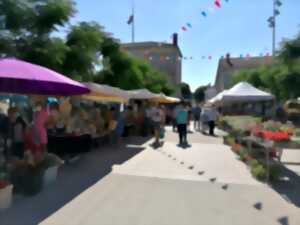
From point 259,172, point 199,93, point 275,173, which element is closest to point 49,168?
point 259,172

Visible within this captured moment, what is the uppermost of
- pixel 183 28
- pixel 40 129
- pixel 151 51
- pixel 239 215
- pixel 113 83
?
pixel 151 51

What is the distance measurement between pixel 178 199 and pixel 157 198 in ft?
1.17

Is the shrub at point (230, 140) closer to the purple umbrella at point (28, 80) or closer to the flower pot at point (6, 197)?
the purple umbrella at point (28, 80)

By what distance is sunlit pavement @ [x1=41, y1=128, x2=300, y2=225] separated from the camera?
5664 mm

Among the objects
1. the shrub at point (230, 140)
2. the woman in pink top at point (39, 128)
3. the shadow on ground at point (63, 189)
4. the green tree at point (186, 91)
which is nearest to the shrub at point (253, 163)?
the shadow on ground at point (63, 189)

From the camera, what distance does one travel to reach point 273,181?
8.33 metres

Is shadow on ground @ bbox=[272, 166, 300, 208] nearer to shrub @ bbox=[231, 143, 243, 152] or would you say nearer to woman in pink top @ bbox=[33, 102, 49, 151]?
shrub @ bbox=[231, 143, 243, 152]

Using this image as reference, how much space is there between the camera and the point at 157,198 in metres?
6.77

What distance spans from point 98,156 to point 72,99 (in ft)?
10.4

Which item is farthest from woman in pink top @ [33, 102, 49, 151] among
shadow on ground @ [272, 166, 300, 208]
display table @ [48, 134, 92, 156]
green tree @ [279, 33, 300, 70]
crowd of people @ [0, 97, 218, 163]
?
green tree @ [279, 33, 300, 70]

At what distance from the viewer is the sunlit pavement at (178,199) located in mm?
5664

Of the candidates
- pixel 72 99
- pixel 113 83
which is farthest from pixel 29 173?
pixel 113 83

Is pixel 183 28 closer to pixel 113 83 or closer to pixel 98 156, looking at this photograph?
pixel 113 83

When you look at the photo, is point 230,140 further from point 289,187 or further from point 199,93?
point 199,93
